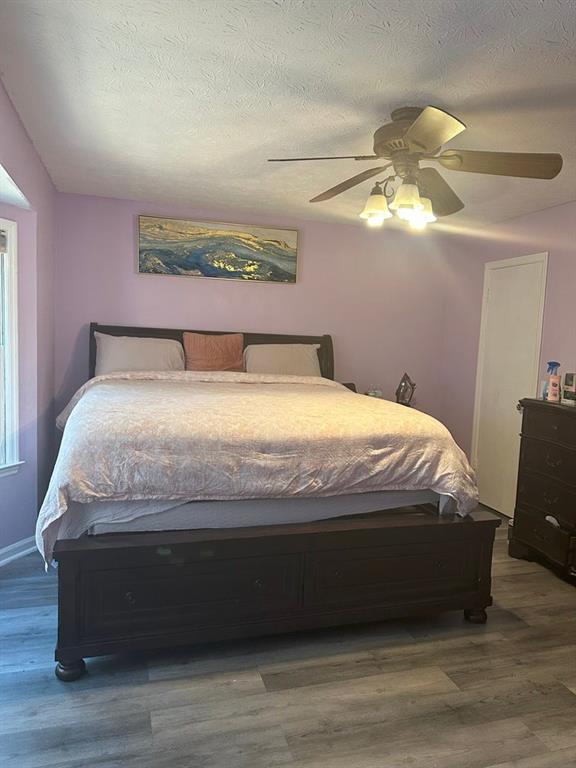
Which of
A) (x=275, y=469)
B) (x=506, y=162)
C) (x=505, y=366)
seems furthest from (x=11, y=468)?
(x=505, y=366)

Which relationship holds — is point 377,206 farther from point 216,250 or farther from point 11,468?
point 11,468

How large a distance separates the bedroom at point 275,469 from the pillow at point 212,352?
44 cm

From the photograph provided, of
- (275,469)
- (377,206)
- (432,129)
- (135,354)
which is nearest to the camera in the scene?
(432,129)

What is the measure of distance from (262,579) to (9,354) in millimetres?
2018

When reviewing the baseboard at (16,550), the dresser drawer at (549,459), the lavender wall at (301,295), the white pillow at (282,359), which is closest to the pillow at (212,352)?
the white pillow at (282,359)

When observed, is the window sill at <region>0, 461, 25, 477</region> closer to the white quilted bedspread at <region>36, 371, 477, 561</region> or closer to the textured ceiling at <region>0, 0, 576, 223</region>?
the white quilted bedspread at <region>36, 371, 477, 561</region>

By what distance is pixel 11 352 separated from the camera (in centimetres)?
308

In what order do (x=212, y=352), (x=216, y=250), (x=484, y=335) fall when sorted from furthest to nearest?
(x=484, y=335), (x=216, y=250), (x=212, y=352)

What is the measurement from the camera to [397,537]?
237 cm

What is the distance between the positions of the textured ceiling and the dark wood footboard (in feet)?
5.95

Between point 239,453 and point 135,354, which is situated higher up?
point 135,354

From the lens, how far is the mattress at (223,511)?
2.06 m

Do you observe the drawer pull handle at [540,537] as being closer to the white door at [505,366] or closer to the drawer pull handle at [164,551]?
the white door at [505,366]

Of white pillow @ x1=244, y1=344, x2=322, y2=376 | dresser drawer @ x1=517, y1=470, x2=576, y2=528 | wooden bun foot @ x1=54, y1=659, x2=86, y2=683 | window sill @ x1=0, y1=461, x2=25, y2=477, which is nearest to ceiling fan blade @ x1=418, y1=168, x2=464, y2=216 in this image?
dresser drawer @ x1=517, y1=470, x2=576, y2=528
